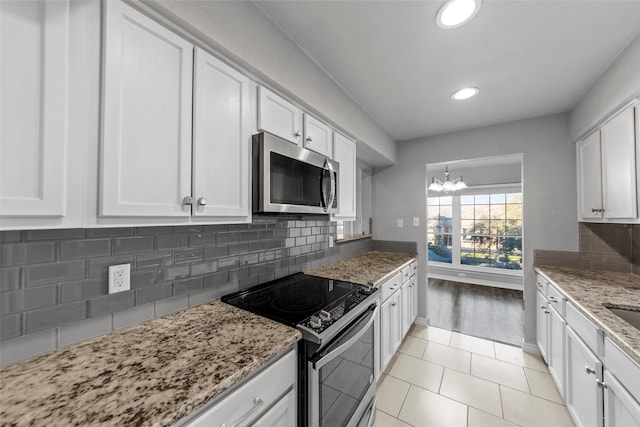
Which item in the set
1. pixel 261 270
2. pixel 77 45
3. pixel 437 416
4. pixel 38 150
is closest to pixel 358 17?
pixel 77 45

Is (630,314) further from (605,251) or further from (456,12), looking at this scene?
(456,12)

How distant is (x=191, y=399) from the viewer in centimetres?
65

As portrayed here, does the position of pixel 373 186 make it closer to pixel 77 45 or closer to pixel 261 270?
pixel 261 270

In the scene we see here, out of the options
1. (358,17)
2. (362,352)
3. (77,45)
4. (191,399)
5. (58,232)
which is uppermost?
(358,17)

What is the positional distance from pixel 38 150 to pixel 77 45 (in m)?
0.35

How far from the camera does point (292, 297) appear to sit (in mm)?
1481

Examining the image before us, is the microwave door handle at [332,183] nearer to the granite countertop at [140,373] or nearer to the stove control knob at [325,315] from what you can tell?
the stove control knob at [325,315]

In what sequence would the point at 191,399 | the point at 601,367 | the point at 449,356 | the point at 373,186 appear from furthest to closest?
the point at 373,186, the point at 449,356, the point at 601,367, the point at 191,399

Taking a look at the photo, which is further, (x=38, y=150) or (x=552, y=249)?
(x=552, y=249)

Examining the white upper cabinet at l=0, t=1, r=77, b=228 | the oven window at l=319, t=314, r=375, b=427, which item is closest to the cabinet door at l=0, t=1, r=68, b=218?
the white upper cabinet at l=0, t=1, r=77, b=228

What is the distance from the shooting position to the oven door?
1062 mm

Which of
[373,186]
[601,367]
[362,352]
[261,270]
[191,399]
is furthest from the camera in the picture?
[373,186]

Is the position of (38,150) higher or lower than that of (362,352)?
higher

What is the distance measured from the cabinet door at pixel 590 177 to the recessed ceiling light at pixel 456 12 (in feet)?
5.38
